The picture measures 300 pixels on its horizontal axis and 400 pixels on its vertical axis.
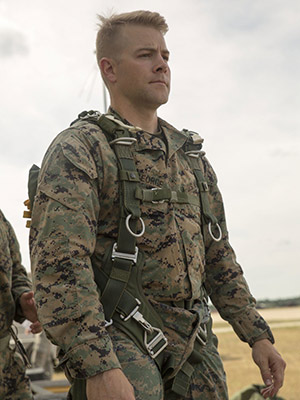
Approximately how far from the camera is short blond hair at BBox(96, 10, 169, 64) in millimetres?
3254

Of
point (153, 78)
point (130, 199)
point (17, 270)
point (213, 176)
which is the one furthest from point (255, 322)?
point (17, 270)

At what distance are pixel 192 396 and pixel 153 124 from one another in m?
1.45

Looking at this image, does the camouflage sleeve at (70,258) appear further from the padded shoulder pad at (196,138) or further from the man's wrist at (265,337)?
the man's wrist at (265,337)

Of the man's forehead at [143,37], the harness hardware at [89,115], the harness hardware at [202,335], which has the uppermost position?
the man's forehead at [143,37]

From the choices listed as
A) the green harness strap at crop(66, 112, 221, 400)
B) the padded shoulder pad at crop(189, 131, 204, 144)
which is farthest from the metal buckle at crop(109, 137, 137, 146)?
the padded shoulder pad at crop(189, 131, 204, 144)

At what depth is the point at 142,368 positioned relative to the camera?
2.58m

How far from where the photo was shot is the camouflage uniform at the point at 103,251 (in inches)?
96.6

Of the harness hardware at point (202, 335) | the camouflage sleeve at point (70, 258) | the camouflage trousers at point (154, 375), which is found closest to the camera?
the camouflage sleeve at point (70, 258)

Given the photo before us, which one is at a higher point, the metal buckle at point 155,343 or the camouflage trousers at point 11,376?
the metal buckle at point 155,343

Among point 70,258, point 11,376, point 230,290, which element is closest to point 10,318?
point 11,376

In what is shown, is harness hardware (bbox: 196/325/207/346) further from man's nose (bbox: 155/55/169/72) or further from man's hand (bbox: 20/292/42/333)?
man's hand (bbox: 20/292/42/333)

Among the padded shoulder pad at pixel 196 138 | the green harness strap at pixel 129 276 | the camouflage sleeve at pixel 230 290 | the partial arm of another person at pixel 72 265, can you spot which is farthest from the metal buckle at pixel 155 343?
the padded shoulder pad at pixel 196 138

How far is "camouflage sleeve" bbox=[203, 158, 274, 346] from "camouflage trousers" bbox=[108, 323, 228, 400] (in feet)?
1.16

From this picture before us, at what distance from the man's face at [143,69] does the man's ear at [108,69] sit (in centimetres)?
3
